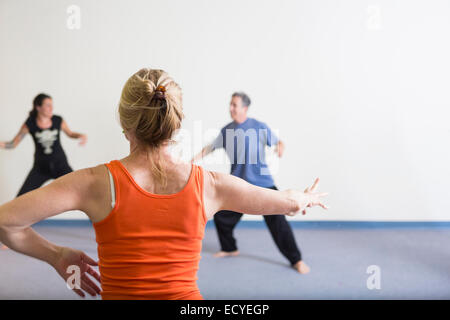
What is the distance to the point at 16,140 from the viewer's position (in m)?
2.95

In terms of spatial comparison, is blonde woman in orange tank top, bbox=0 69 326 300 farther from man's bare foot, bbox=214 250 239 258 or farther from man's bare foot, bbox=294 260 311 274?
man's bare foot, bbox=214 250 239 258

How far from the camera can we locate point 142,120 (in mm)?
872

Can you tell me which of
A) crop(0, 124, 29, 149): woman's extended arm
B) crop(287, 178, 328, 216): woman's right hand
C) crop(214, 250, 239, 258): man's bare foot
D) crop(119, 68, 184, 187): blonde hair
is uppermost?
crop(0, 124, 29, 149): woman's extended arm

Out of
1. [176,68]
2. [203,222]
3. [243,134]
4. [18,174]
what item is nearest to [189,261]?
[203,222]

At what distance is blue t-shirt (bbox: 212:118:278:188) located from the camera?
2330mm

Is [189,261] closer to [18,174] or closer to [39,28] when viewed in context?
[39,28]

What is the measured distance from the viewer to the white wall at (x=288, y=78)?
2404 mm

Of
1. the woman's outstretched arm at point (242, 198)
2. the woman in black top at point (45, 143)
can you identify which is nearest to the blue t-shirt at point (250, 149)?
the woman in black top at point (45, 143)

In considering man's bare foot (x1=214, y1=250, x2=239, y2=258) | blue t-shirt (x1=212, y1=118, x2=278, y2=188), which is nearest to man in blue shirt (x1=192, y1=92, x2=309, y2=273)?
blue t-shirt (x1=212, y1=118, x2=278, y2=188)

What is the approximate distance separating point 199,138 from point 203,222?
2.04 metres

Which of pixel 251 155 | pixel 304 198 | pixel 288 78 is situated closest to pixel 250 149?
pixel 251 155

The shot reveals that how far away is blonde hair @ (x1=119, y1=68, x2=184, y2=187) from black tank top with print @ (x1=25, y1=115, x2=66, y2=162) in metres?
2.14

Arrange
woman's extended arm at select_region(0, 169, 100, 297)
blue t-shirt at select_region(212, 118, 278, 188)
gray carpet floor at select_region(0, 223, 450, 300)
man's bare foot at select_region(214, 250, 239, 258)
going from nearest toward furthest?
woman's extended arm at select_region(0, 169, 100, 297), gray carpet floor at select_region(0, 223, 450, 300), blue t-shirt at select_region(212, 118, 278, 188), man's bare foot at select_region(214, 250, 239, 258)

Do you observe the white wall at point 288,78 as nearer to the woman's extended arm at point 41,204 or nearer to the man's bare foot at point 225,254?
the man's bare foot at point 225,254
